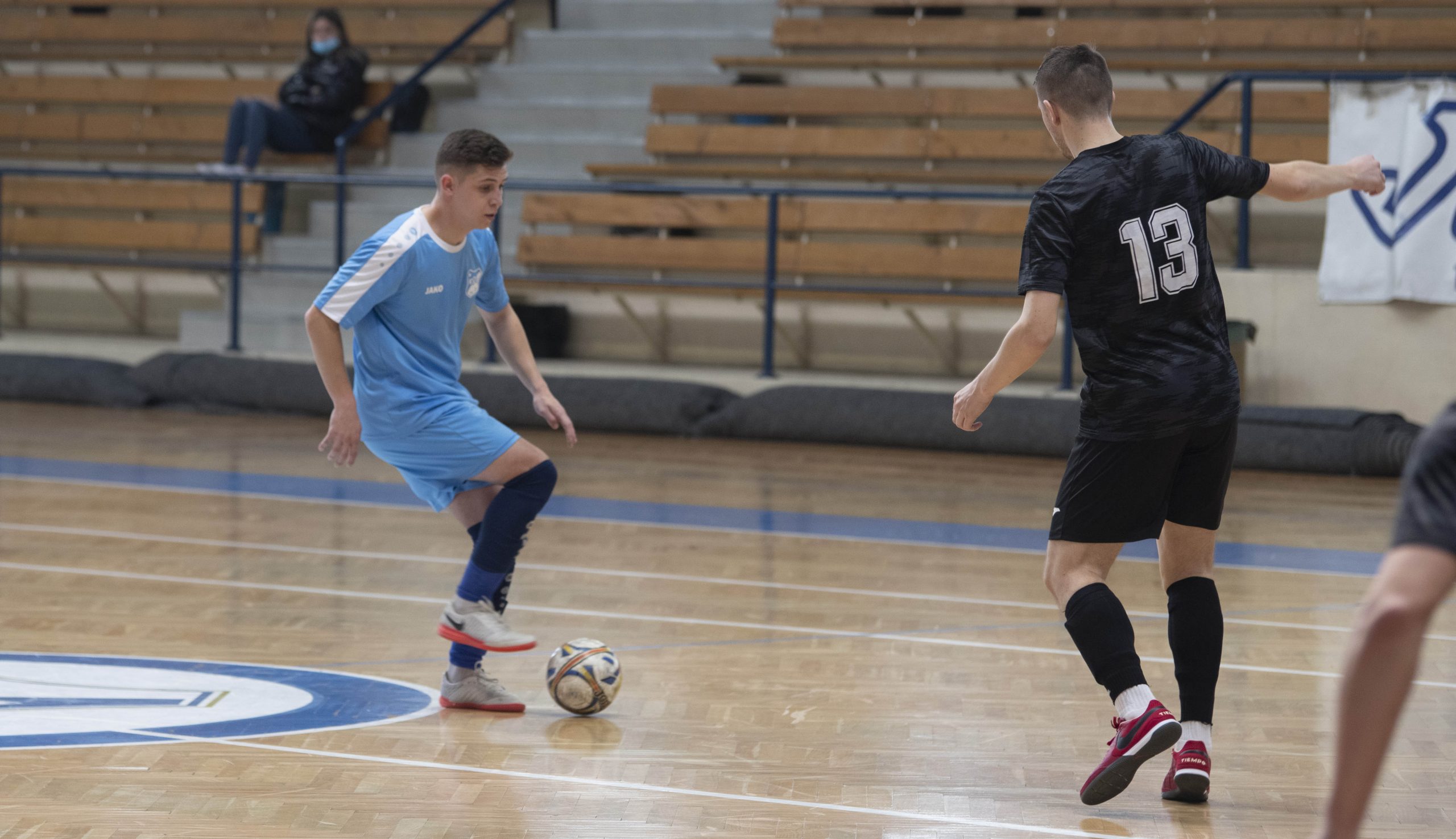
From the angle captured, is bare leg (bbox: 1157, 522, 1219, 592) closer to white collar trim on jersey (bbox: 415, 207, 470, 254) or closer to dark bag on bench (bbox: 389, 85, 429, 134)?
white collar trim on jersey (bbox: 415, 207, 470, 254)

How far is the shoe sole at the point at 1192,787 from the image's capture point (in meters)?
3.62

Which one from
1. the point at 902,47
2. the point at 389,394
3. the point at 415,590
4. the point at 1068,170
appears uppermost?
the point at 902,47

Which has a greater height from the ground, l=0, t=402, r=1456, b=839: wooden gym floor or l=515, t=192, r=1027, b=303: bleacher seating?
l=515, t=192, r=1027, b=303: bleacher seating

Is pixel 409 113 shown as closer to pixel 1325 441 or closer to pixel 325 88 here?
pixel 325 88

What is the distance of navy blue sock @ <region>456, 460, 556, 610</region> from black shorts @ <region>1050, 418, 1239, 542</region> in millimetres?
1399

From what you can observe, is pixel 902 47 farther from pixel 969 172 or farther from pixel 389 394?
pixel 389 394

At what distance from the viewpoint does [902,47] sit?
1272 cm

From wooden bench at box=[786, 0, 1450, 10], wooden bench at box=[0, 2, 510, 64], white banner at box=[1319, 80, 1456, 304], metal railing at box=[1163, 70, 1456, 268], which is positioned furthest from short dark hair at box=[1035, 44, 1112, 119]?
wooden bench at box=[0, 2, 510, 64]

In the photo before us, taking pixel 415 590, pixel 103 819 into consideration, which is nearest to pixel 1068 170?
pixel 103 819

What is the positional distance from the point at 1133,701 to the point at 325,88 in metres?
10.8

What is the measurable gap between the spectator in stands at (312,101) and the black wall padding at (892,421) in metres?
4.49

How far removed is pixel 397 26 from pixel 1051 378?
6.41m

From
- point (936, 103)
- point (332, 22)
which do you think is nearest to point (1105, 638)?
point (936, 103)

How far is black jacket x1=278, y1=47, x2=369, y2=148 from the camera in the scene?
518 inches
